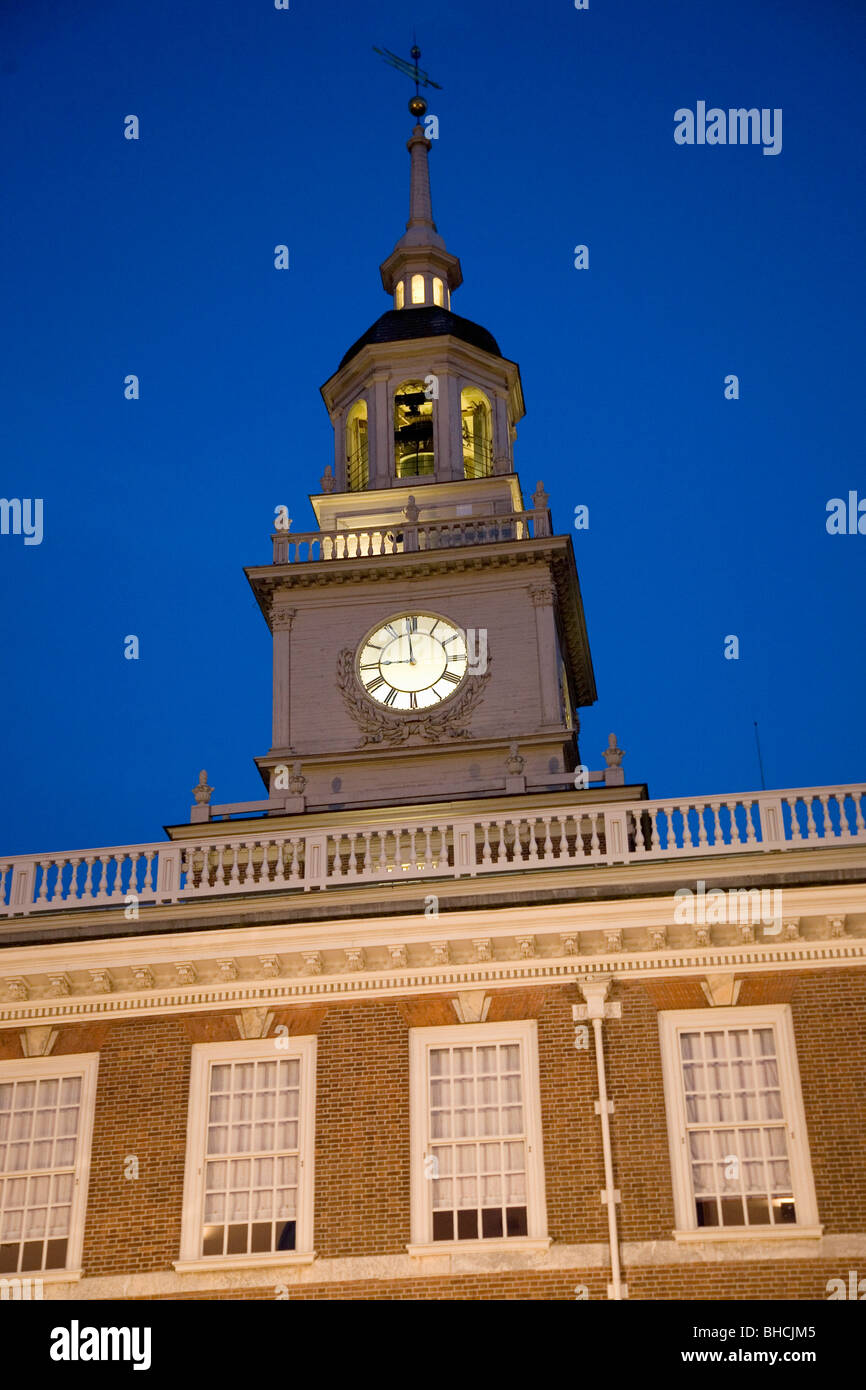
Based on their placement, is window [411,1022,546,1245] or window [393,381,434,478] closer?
window [411,1022,546,1245]

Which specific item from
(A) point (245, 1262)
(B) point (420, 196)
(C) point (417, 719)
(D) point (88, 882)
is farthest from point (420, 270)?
(A) point (245, 1262)

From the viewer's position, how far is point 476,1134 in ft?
65.0

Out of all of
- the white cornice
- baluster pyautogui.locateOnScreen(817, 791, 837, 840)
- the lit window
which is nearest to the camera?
the white cornice

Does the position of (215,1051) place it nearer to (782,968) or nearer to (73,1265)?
(73,1265)

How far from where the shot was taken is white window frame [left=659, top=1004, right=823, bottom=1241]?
18.8m

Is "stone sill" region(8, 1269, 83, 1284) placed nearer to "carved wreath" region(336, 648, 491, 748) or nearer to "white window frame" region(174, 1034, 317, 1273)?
"white window frame" region(174, 1034, 317, 1273)

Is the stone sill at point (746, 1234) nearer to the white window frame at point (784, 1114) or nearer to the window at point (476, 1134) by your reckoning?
the white window frame at point (784, 1114)

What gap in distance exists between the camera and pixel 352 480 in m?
41.6

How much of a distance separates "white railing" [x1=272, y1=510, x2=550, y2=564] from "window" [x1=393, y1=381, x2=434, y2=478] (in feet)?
12.1

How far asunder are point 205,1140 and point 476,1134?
10.1 ft

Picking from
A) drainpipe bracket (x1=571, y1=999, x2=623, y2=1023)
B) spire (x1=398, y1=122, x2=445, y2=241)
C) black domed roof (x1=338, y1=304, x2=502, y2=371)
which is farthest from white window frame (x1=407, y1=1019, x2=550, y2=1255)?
spire (x1=398, y1=122, x2=445, y2=241)
